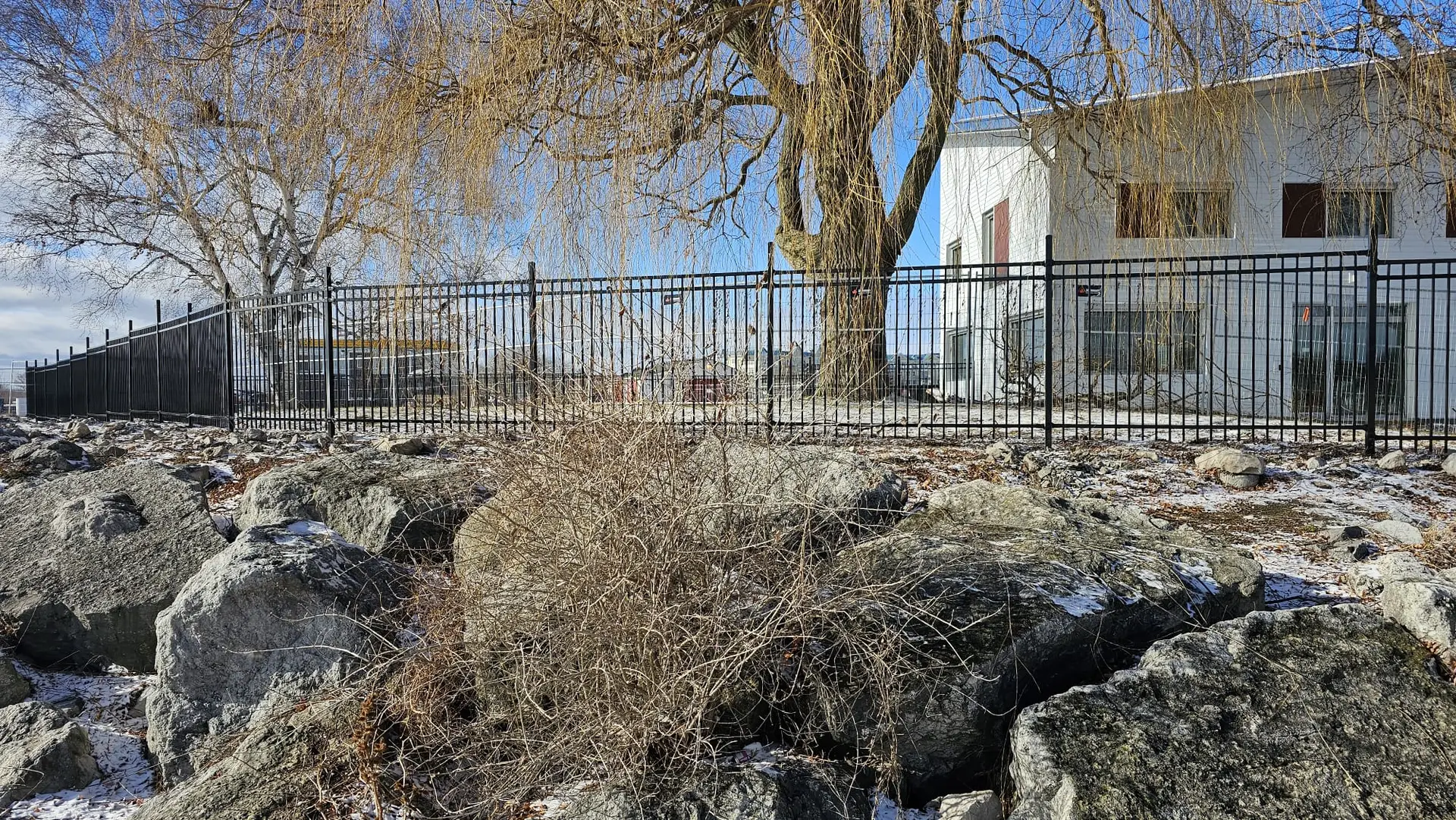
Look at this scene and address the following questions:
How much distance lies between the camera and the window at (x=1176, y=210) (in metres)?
3.90

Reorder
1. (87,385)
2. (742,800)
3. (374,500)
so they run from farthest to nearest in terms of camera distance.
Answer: (87,385)
(374,500)
(742,800)

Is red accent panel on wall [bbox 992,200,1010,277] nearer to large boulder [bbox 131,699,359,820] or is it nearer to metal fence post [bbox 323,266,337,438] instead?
metal fence post [bbox 323,266,337,438]

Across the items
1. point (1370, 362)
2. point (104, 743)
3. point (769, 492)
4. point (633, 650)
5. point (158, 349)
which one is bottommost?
point (104, 743)

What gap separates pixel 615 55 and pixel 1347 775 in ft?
11.9

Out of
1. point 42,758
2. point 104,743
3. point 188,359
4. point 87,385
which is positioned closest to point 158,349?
point 188,359

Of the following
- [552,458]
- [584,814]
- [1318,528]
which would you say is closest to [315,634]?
[552,458]

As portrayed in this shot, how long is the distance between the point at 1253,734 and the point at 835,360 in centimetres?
182

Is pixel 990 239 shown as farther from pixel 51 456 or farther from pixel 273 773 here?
pixel 273 773

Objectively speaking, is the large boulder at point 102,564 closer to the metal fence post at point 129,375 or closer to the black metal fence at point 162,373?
the black metal fence at point 162,373

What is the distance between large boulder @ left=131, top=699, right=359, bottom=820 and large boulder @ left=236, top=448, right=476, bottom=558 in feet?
4.00

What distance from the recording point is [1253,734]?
2807mm

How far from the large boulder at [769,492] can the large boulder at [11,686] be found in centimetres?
342

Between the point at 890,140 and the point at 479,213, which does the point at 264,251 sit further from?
the point at 890,140

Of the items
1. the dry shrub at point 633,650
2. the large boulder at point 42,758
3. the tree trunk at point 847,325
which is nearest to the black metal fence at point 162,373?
the large boulder at point 42,758
